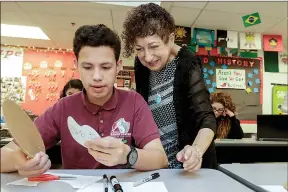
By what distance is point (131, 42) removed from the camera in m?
0.96

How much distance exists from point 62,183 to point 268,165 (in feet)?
2.34

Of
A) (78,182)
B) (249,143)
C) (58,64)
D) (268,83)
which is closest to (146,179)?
Answer: (78,182)

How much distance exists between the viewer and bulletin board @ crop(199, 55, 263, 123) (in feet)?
11.2

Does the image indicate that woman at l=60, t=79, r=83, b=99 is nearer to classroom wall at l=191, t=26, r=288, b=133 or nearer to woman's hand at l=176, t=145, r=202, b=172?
woman's hand at l=176, t=145, r=202, b=172

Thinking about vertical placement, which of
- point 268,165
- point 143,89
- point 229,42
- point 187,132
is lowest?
point 268,165

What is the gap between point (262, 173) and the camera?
0.83 m

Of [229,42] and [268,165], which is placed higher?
[229,42]

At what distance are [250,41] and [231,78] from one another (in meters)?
0.58

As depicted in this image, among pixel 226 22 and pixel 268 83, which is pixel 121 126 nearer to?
pixel 226 22

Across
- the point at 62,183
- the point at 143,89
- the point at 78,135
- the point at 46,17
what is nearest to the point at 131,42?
the point at 143,89

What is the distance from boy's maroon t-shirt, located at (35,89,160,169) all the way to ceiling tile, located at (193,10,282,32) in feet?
6.92

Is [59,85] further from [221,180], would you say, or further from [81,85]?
[221,180]

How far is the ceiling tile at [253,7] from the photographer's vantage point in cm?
252

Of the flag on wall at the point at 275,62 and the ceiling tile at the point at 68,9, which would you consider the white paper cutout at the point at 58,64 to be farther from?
the flag on wall at the point at 275,62
